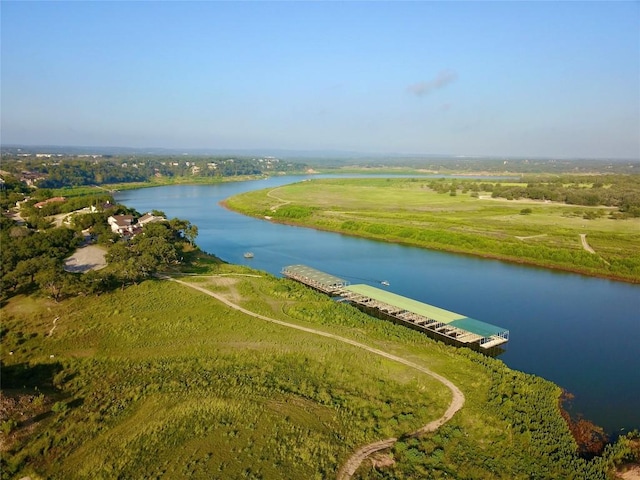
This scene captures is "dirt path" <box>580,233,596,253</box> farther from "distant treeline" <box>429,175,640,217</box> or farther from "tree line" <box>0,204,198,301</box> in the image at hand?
"tree line" <box>0,204,198,301</box>

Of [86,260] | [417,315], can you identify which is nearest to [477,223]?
[417,315]

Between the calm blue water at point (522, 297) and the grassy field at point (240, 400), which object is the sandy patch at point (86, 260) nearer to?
the grassy field at point (240, 400)

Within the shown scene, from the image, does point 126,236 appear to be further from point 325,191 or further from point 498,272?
point 325,191

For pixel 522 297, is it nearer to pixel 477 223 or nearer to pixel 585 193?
pixel 477 223

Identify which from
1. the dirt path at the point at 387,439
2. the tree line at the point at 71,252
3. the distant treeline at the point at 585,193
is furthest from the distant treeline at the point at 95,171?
the dirt path at the point at 387,439

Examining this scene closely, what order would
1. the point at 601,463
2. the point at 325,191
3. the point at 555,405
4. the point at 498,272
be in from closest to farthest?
the point at 601,463 < the point at 555,405 < the point at 498,272 < the point at 325,191

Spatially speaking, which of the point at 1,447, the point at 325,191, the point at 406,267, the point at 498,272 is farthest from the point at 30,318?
the point at 325,191

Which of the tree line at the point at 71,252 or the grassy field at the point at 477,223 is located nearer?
the tree line at the point at 71,252
